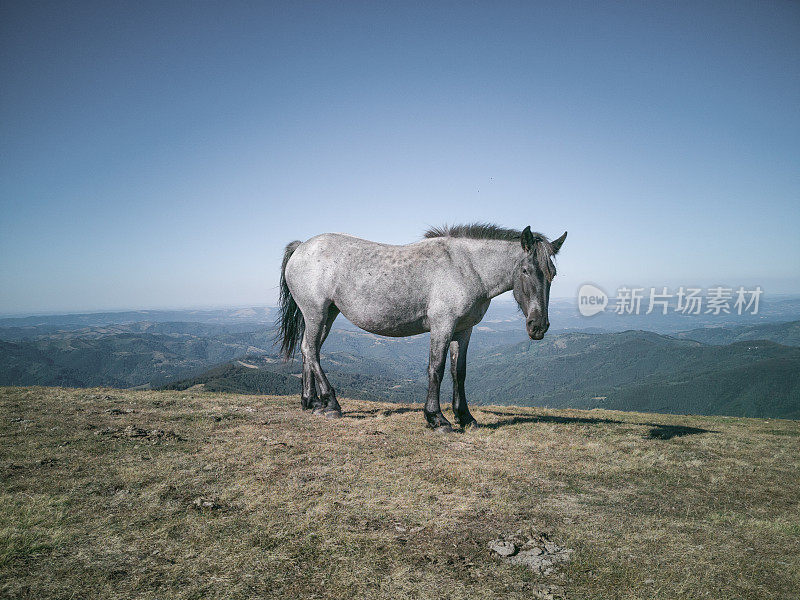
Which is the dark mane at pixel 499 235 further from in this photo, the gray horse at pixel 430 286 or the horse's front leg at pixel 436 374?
the horse's front leg at pixel 436 374

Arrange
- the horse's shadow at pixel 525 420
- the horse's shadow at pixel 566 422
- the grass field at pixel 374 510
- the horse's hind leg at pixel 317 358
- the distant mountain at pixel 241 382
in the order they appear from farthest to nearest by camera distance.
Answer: the distant mountain at pixel 241 382, the horse's hind leg at pixel 317 358, the horse's shadow at pixel 525 420, the horse's shadow at pixel 566 422, the grass field at pixel 374 510

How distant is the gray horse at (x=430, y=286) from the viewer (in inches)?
335

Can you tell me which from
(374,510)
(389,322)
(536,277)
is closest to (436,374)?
(389,322)

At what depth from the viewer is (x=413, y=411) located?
411 inches

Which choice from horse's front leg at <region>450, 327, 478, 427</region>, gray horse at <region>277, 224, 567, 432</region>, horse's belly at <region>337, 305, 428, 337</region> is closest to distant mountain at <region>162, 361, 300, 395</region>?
gray horse at <region>277, 224, 567, 432</region>

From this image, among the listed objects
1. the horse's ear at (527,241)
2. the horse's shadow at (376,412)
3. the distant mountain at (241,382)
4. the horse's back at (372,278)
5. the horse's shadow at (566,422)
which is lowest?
the distant mountain at (241,382)

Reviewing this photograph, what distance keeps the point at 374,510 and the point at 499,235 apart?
21.6 feet

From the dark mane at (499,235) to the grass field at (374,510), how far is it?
143 inches

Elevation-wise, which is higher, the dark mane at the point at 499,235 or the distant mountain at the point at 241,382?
the dark mane at the point at 499,235

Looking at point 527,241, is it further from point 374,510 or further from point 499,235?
point 374,510

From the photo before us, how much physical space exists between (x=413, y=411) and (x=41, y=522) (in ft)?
24.9

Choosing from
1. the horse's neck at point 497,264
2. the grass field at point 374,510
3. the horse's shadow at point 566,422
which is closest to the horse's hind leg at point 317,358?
the grass field at point 374,510

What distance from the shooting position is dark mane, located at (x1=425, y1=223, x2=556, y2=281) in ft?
27.7

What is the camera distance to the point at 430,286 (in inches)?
347
